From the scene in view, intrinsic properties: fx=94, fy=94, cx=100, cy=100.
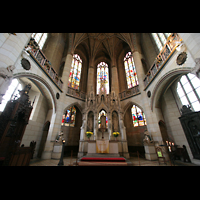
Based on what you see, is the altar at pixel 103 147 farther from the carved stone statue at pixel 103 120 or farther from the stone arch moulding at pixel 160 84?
the stone arch moulding at pixel 160 84

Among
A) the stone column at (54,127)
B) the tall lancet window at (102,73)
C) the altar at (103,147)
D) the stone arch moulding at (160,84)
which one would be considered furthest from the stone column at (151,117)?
the stone column at (54,127)

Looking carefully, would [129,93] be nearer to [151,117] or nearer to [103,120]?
[151,117]

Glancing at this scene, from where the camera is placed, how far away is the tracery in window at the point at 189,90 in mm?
6289

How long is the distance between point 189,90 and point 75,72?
556 inches

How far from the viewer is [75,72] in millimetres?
15406

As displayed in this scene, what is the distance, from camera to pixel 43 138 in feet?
31.3

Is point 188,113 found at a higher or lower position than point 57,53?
lower

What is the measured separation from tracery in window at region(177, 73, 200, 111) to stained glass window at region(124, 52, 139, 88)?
6.05 meters

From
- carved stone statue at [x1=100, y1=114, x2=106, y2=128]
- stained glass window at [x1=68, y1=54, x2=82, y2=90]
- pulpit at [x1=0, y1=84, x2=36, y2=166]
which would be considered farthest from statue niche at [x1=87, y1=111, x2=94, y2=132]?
pulpit at [x1=0, y1=84, x2=36, y2=166]

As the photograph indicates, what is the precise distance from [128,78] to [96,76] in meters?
5.81

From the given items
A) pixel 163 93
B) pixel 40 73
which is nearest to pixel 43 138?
pixel 40 73

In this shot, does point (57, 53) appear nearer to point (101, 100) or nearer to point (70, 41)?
point (70, 41)

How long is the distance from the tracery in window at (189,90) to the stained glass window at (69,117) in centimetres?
1191

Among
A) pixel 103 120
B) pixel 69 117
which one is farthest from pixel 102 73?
pixel 69 117
